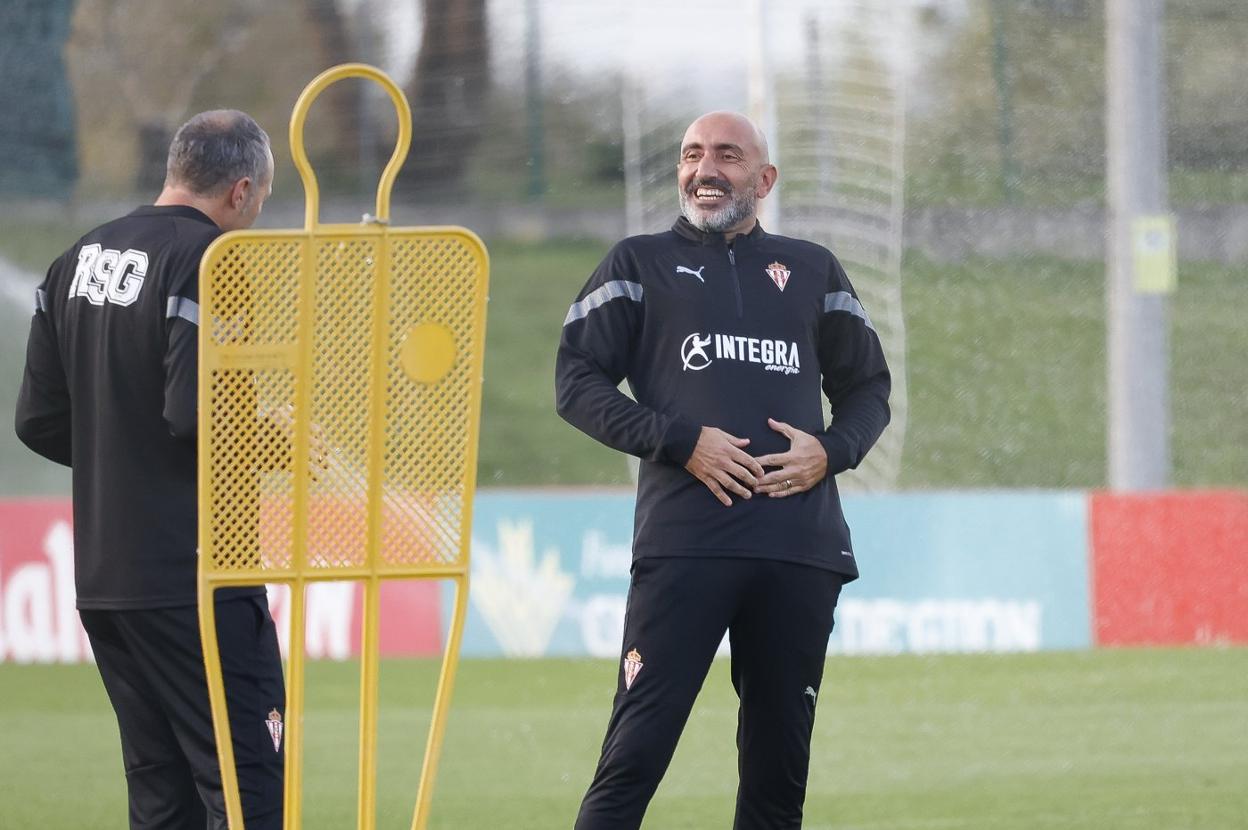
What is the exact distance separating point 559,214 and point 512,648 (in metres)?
11.1

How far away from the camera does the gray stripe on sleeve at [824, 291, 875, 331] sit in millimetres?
4910

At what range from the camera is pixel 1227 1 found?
61.1 feet

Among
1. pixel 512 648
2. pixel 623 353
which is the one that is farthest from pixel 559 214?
pixel 623 353

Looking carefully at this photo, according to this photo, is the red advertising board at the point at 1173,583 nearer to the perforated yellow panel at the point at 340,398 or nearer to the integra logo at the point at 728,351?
the integra logo at the point at 728,351

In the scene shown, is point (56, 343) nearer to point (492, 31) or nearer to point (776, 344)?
point (776, 344)

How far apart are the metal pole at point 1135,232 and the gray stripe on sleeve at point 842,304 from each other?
906cm

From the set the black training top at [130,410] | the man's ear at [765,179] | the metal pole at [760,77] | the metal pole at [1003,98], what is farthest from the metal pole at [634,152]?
the black training top at [130,410]

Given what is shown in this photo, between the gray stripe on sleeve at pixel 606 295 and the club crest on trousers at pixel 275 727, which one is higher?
the gray stripe on sleeve at pixel 606 295

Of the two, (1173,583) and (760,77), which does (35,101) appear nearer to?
(760,77)

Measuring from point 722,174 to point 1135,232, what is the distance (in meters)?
9.28

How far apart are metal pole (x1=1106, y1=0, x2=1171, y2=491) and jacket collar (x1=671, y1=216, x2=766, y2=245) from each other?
920 centimetres

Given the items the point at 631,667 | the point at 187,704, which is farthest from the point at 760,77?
the point at 187,704

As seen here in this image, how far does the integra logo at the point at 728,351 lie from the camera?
185 inches

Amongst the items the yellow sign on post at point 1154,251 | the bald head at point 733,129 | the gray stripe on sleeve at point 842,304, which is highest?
the yellow sign on post at point 1154,251
